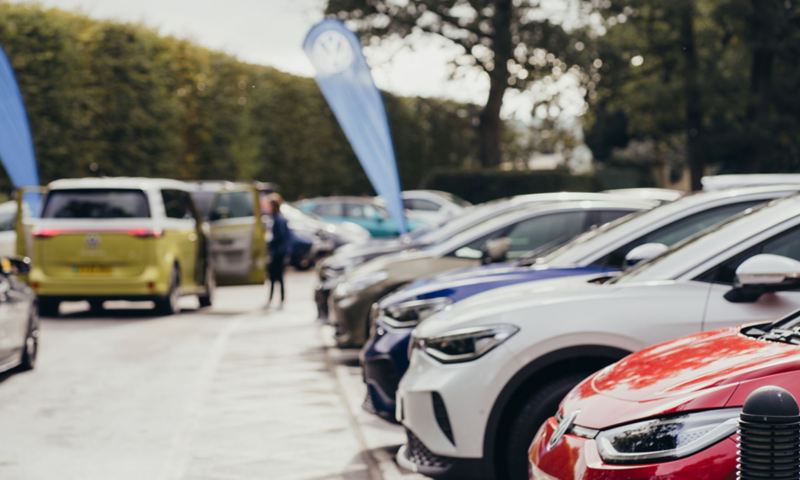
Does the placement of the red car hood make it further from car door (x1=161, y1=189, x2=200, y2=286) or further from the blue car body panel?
car door (x1=161, y1=189, x2=200, y2=286)

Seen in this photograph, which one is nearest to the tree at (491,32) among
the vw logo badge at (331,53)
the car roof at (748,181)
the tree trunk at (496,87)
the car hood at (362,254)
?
the tree trunk at (496,87)

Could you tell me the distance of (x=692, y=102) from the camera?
35188 mm

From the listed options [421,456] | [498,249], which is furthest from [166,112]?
[421,456]

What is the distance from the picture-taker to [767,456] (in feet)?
11.4

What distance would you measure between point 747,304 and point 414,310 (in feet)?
9.77

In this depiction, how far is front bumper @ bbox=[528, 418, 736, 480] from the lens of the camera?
4.02 meters

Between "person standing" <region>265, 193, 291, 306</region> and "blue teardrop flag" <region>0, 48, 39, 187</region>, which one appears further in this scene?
"blue teardrop flag" <region>0, 48, 39, 187</region>

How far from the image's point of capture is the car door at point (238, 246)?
19.8m

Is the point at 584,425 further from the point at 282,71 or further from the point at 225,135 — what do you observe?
the point at 282,71

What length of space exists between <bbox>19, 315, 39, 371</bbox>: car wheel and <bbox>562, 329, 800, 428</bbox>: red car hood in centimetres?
791

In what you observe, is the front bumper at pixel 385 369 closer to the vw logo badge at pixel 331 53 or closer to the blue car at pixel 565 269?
the blue car at pixel 565 269

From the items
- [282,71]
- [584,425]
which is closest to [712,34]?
[282,71]

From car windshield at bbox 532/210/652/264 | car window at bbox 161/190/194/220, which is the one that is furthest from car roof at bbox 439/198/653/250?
car window at bbox 161/190/194/220

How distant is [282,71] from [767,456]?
36029 millimetres
